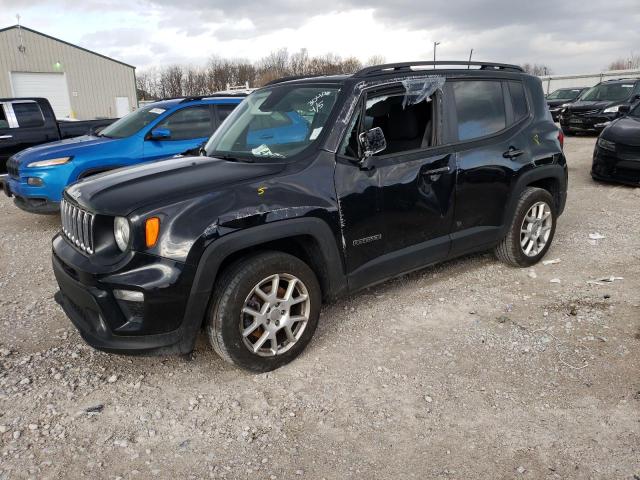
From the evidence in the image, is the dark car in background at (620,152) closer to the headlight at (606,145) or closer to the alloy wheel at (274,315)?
the headlight at (606,145)

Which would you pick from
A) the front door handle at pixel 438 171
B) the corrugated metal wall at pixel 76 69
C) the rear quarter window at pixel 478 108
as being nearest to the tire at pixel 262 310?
the front door handle at pixel 438 171

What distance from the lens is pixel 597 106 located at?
14977 millimetres

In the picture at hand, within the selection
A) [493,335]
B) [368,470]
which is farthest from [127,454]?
[493,335]

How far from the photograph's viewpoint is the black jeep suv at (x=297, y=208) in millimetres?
2783

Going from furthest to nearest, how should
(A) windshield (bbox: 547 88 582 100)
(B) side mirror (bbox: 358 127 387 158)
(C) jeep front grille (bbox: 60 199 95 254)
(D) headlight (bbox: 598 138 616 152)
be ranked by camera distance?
(A) windshield (bbox: 547 88 582 100) → (D) headlight (bbox: 598 138 616 152) → (B) side mirror (bbox: 358 127 387 158) → (C) jeep front grille (bbox: 60 199 95 254)

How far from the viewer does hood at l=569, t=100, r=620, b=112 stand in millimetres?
14889

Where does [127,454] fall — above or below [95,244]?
below

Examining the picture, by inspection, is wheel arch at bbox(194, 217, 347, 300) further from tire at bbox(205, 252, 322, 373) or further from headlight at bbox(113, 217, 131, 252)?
headlight at bbox(113, 217, 131, 252)

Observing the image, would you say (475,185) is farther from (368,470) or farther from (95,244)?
(95,244)

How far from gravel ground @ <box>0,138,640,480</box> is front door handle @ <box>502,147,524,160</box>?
1.19 metres

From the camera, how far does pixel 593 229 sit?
630 centimetres

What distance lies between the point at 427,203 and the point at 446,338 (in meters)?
1.03

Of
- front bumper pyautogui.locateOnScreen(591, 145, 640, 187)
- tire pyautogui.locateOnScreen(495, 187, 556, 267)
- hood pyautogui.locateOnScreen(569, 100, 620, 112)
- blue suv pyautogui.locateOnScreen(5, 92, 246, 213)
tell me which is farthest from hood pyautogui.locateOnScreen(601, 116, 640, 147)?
hood pyautogui.locateOnScreen(569, 100, 620, 112)

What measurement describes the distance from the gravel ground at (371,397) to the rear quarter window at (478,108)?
1.41 m
